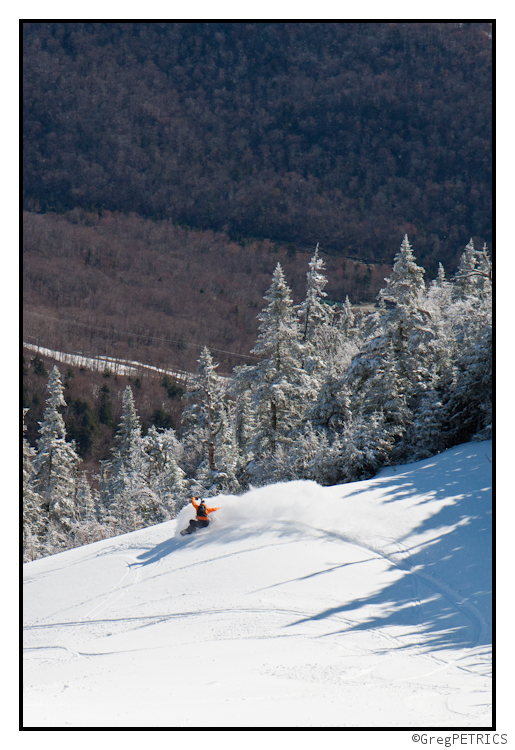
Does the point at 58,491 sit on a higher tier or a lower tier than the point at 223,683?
lower

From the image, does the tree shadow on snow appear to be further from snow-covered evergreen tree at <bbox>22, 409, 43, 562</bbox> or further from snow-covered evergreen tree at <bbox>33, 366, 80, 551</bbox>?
snow-covered evergreen tree at <bbox>33, 366, 80, 551</bbox>

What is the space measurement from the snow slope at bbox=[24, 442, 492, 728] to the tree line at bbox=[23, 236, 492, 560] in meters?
5.36

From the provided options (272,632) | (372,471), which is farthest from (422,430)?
(272,632)

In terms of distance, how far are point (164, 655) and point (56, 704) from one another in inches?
87.1

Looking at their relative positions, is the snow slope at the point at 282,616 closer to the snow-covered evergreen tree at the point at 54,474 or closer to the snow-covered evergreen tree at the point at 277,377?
the snow-covered evergreen tree at the point at 277,377

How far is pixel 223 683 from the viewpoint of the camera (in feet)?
33.1

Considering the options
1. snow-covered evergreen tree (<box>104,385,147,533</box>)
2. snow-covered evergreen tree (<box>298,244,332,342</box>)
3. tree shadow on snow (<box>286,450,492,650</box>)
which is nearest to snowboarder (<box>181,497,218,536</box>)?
tree shadow on snow (<box>286,450,492,650</box>)

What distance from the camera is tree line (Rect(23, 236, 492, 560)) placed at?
25531 millimetres

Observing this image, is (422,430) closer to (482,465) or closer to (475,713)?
(482,465)

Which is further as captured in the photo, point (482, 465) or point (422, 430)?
point (422, 430)

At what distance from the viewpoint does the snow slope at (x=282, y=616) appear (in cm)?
951

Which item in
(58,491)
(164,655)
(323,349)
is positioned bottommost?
(58,491)

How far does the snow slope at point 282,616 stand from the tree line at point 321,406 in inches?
211
